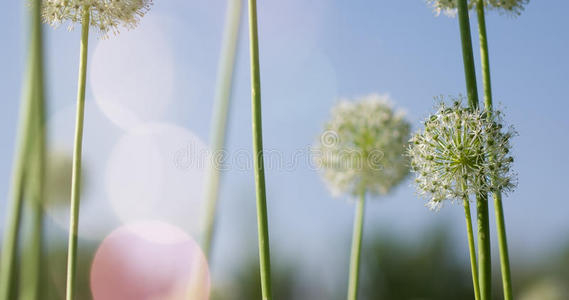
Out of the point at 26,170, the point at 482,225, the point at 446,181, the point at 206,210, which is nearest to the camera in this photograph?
the point at 26,170

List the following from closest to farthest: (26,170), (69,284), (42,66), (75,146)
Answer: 1. (42,66)
2. (26,170)
3. (69,284)
4. (75,146)

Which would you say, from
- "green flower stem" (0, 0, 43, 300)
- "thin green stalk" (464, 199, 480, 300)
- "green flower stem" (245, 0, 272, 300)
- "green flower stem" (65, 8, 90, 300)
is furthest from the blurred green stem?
"green flower stem" (0, 0, 43, 300)

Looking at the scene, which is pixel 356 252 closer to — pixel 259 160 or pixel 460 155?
pixel 460 155

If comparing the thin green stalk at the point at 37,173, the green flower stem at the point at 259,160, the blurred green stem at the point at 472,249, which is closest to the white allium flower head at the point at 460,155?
the blurred green stem at the point at 472,249

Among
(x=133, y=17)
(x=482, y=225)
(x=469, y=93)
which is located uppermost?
(x=133, y=17)

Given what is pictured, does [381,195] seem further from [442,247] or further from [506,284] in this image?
[442,247]

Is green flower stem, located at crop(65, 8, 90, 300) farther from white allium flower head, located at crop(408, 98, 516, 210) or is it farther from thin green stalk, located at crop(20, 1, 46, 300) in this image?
white allium flower head, located at crop(408, 98, 516, 210)

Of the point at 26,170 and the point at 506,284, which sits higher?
the point at 26,170

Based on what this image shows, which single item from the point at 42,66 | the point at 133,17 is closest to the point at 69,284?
the point at 42,66

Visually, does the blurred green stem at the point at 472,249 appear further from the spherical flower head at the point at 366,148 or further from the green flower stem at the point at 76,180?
the spherical flower head at the point at 366,148

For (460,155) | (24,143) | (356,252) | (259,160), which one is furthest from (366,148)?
(24,143)
